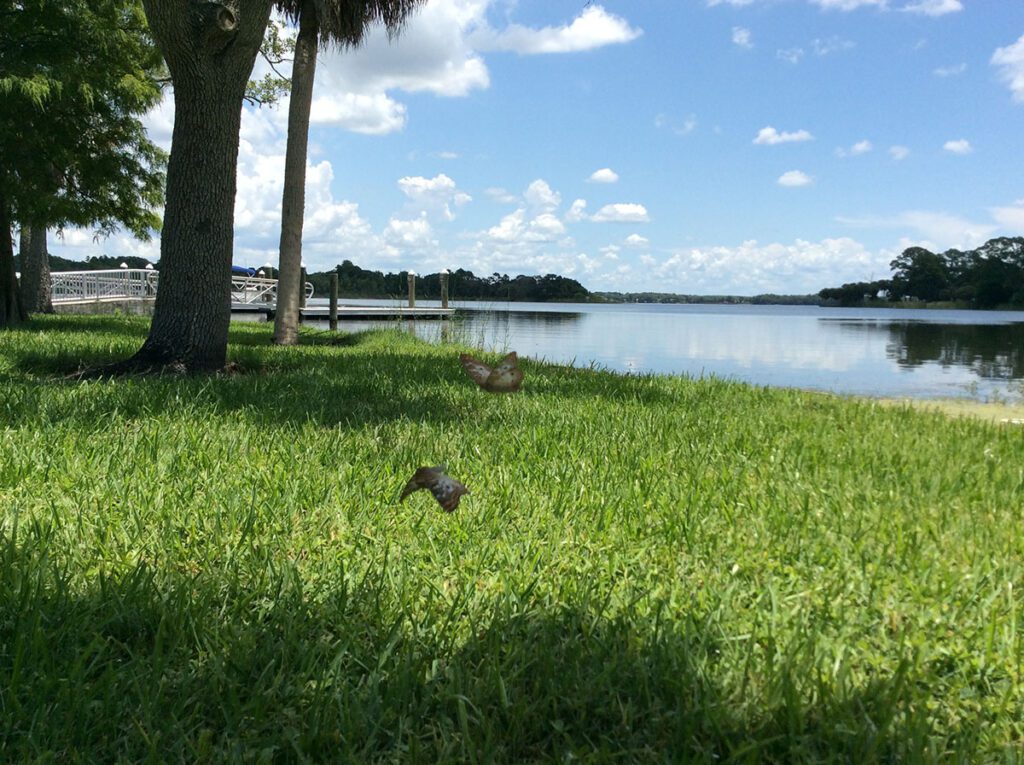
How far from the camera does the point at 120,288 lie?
98.8ft

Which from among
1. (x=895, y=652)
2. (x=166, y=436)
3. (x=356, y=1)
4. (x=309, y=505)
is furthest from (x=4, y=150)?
(x=895, y=652)

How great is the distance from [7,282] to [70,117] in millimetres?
2789

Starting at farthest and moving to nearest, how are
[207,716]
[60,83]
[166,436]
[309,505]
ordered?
[60,83] < [166,436] < [309,505] < [207,716]

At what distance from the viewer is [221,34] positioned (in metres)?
5.97

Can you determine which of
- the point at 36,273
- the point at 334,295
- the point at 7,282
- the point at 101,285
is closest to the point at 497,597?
the point at 7,282

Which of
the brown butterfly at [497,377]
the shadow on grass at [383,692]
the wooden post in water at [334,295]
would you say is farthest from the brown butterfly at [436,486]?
the wooden post in water at [334,295]

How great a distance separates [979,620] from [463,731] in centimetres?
151

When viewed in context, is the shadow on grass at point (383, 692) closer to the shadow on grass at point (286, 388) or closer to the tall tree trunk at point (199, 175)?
the shadow on grass at point (286, 388)

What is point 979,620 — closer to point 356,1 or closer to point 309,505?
point 309,505

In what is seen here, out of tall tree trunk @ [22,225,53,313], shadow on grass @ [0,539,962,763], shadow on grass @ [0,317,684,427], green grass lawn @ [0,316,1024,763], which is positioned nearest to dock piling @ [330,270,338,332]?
tall tree trunk @ [22,225,53,313]

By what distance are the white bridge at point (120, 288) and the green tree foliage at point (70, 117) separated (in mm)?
14208

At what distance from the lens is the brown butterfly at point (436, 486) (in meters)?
2.75

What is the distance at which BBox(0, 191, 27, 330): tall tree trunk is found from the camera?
439 inches

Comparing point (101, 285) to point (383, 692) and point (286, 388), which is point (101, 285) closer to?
point (286, 388)
